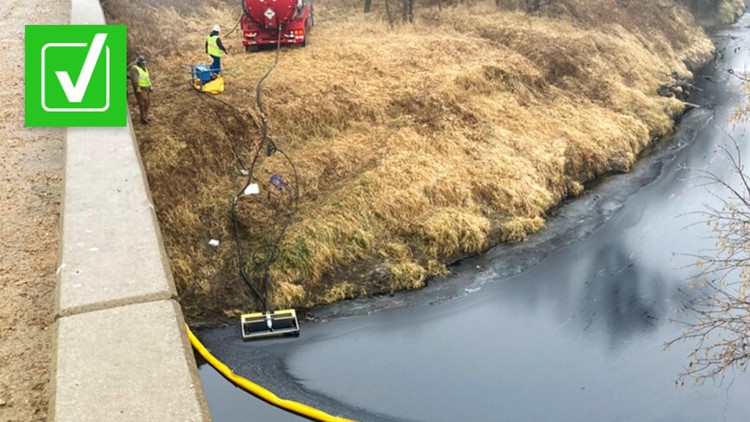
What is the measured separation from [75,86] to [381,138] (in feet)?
24.5

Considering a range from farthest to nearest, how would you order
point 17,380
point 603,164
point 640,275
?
point 603,164 → point 640,275 → point 17,380

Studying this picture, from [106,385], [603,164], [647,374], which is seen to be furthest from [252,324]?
[603,164]

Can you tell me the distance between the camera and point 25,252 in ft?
24.7

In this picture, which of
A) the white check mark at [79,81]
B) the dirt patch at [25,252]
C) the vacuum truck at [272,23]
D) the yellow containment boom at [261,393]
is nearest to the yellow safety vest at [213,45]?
the vacuum truck at [272,23]

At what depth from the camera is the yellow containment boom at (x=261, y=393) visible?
9234mm

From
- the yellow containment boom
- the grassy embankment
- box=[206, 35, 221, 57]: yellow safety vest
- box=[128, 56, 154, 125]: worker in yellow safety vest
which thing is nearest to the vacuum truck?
the grassy embankment

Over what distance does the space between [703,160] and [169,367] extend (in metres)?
18.7

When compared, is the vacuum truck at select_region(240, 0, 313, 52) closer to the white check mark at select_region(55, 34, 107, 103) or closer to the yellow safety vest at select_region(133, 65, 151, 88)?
the yellow safety vest at select_region(133, 65, 151, 88)

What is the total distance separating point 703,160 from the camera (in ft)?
63.7

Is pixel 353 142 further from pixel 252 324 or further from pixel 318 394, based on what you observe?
pixel 318 394

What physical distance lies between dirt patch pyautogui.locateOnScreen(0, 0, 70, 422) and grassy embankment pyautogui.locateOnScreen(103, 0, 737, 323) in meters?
2.81

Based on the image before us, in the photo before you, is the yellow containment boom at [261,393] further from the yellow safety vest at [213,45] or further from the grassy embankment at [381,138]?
the yellow safety vest at [213,45]

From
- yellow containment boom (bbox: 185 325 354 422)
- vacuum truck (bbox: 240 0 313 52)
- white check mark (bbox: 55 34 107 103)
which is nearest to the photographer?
yellow containment boom (bbox: 185 325 354 422)

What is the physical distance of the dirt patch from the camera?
5.76m
